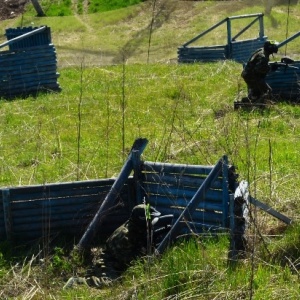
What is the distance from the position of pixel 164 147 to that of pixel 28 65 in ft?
23.2

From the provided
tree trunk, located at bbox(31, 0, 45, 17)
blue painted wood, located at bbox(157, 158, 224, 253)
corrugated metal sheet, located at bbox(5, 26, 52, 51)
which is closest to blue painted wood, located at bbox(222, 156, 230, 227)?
blue painted wood, located at bbox(157, 158, 224, 253)

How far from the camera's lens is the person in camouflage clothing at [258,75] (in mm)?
13609

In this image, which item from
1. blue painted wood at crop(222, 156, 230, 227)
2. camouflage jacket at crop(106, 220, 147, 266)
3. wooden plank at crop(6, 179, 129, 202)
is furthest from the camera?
wooden plank at crop(6, 179, 129, 202)

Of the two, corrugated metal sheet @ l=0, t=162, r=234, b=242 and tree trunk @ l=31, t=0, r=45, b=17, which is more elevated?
corrugated metal sheet @ l=0, t=162, r=234, b=242

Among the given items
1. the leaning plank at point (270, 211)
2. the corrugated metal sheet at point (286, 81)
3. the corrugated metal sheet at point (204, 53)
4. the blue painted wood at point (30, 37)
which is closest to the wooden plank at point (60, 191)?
the leaning plank at point (270, 211)

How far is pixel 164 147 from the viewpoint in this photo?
33.6 ft

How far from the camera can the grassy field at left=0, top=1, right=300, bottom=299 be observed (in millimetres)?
5984

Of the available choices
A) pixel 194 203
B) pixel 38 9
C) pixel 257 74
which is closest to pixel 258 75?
pixel 257 74

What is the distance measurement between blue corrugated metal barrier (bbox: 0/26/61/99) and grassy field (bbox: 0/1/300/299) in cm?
54

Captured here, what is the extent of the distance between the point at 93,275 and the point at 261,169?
A: 2.96 meters

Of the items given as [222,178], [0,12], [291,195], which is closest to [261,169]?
[291,195]

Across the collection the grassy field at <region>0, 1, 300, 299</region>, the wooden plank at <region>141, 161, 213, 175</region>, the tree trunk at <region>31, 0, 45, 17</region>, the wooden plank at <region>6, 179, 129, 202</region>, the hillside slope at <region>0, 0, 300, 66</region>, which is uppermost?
the wooden plank at <region>141, 161, 213, 175</region>

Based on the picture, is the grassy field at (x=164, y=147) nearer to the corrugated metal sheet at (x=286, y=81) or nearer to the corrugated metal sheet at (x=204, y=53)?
the corrugated metal sheet at (x=286, y=81)

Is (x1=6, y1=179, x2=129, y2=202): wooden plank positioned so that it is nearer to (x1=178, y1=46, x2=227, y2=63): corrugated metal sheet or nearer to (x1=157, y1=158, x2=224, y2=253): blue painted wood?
(x1=157, y1=158, x2=224, y2=253): blue painted wood
